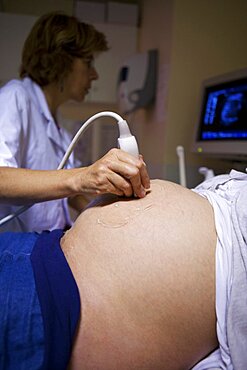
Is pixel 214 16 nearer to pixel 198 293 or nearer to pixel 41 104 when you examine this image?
pixel 41 104

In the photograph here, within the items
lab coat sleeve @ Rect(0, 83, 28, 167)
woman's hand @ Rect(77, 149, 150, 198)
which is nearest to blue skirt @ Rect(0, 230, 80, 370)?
woman's hand @ Rect(77, 149, 150, 198)

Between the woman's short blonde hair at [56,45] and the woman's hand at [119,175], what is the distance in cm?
75

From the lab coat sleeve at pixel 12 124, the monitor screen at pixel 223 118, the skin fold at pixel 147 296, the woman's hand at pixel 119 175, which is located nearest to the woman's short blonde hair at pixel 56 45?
the lab coat sleeve at pixel 12 124

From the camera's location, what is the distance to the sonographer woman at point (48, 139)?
30.0 inches

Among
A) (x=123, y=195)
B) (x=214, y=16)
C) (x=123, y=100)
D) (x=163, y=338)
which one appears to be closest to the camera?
(x=163, y=338)

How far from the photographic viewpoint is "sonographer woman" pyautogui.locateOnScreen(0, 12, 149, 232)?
763 millimetres

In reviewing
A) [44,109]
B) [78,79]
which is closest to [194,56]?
[78,79]

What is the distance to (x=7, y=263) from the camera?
673mm

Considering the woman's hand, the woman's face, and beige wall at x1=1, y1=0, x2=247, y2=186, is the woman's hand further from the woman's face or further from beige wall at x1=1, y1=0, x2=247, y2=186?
beige wall at x1=1, y1=0, x2=247, y2=186

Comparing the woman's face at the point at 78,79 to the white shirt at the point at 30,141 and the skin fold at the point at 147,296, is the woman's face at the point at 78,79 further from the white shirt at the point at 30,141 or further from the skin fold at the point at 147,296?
the skin fold at the point at 147,296

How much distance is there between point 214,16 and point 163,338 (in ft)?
6.49

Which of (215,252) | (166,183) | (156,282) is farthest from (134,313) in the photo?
(166,183)

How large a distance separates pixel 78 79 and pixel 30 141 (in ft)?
1.25

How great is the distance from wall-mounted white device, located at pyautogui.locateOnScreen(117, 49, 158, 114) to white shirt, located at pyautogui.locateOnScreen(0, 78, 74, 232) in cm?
107
